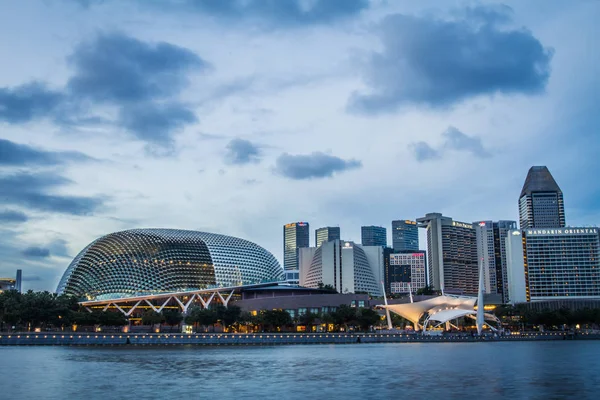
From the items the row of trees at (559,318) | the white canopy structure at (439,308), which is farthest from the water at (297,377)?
the row of trees at (559,318)

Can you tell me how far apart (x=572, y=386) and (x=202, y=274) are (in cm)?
12391

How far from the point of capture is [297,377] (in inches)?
1916

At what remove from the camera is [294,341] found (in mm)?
100875

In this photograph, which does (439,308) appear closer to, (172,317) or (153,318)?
(172,317)

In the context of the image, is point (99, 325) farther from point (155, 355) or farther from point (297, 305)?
point (155, 355)

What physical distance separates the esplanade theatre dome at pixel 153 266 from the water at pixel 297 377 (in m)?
84.7

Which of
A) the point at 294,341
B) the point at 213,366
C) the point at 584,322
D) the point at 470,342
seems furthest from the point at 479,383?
the point at 584,322

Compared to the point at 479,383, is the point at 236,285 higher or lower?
higher

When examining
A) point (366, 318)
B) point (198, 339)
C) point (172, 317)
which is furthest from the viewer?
point (172, 317)

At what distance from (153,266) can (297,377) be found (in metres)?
113

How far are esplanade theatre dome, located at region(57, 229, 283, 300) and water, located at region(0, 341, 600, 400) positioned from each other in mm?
84720

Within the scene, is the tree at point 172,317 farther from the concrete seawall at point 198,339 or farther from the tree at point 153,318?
the concrete seawall at point 198,339

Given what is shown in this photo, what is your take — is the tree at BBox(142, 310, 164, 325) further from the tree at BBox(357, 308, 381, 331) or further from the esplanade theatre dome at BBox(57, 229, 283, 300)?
the tree at BBox(357, 308, 381, 331)

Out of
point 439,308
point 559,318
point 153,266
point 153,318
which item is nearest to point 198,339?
point 153,318
